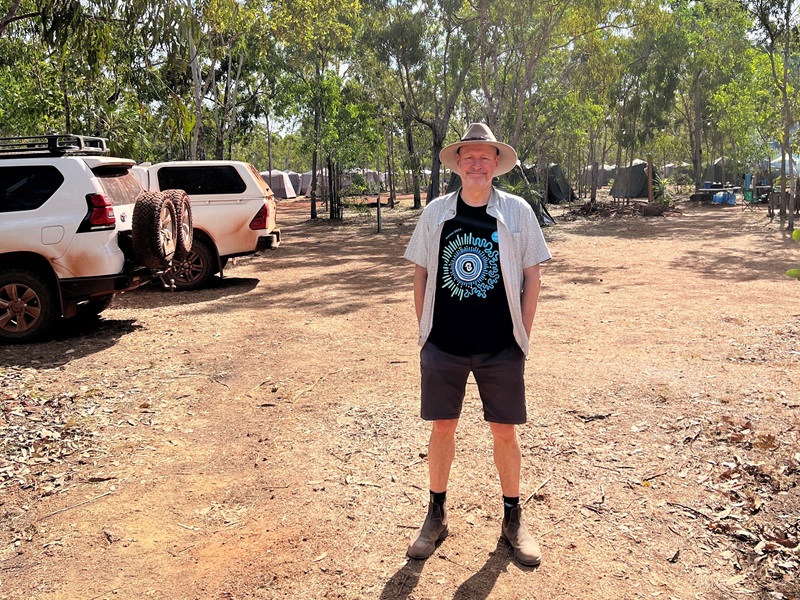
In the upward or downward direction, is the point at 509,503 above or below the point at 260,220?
below

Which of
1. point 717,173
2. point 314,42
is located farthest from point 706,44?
point 717,173

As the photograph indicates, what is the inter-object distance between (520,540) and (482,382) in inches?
30.0

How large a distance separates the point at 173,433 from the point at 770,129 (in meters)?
24.2

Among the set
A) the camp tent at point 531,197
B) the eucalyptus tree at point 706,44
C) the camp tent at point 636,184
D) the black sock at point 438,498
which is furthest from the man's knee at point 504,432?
the camp tent at point 636,184

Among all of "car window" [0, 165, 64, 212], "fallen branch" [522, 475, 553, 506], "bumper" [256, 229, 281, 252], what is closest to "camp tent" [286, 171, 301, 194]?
"bumper" [256, 229, 281, 252]

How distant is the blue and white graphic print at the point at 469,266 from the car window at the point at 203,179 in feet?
26.5

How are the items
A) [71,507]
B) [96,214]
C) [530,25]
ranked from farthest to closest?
1. [530,25]
2. [96,214]
3. [71,507]

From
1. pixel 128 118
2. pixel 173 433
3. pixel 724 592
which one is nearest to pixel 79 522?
pixel 173 433

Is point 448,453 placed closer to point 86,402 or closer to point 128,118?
point 86,402

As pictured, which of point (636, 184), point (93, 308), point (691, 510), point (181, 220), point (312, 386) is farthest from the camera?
point (636, 184)

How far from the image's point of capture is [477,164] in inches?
123

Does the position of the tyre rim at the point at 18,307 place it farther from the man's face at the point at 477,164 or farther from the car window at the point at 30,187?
the man's face at the point at 477,164

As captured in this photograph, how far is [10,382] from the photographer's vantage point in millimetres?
5758

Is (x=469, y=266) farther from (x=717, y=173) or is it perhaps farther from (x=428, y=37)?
(x=717, y=173)
